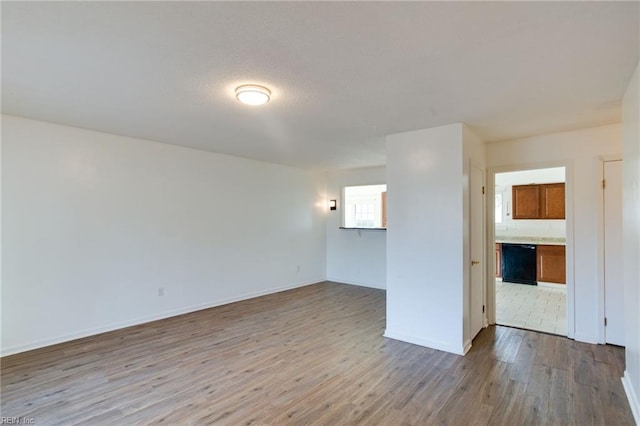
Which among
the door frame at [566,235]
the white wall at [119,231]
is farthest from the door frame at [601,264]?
the white wall at [119,231]

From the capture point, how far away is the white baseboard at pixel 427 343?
3.31 meters

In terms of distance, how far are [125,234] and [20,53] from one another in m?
2.55

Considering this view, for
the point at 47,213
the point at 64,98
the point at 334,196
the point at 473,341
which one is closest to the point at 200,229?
the point at 47,213

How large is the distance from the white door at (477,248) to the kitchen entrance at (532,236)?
203 cm

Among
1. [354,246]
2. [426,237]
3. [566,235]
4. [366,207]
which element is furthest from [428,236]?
[366,207]

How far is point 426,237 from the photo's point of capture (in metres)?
3.54

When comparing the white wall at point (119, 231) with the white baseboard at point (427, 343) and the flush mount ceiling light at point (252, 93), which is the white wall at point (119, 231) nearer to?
the flush mount ceiling light at point (252, 93)

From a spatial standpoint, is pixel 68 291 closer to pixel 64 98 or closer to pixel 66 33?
pixel 64 98

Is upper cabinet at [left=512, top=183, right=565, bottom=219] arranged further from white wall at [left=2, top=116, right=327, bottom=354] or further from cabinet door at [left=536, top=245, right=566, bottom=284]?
white wall at [left=2, top=116, right=327, bottom=354]

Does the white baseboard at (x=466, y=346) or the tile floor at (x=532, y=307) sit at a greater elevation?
the white baseboard at (x=466, y=346)

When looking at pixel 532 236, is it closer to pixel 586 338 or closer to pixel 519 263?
pixel 519 263

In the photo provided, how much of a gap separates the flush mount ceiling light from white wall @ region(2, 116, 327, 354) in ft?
8.10

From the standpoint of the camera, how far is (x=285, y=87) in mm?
2494

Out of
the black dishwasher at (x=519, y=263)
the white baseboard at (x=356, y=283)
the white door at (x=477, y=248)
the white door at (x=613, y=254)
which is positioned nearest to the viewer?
the white door at (x=613, y=254)
